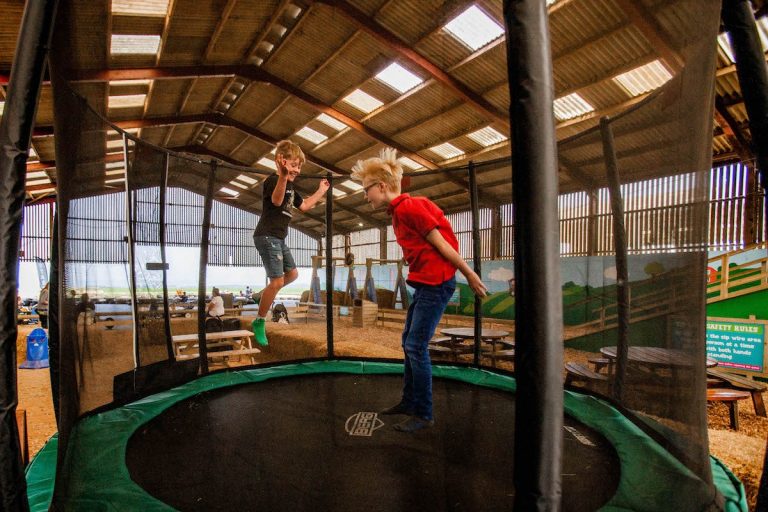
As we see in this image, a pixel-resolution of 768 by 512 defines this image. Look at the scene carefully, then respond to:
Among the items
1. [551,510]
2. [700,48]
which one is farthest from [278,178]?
[551,510]

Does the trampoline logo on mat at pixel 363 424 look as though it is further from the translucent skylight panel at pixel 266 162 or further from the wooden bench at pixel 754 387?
the translucent skylight panel at pixel 266 162

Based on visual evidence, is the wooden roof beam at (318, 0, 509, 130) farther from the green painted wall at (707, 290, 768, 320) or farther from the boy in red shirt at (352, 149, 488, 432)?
the boy in red shirt at (352, 149, 488, 432)

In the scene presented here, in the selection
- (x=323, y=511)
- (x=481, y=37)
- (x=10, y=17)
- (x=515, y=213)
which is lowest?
(x=323, y=511)

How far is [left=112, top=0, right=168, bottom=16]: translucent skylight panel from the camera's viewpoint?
3971mm

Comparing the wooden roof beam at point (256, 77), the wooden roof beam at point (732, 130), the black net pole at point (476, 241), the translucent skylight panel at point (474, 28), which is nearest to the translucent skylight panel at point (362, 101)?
the wooden roof beam at point (256, 77)

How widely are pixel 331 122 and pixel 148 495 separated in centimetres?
748

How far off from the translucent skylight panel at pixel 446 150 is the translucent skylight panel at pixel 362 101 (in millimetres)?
1487

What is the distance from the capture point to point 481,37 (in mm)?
4809

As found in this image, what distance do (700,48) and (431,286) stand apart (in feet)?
3.30

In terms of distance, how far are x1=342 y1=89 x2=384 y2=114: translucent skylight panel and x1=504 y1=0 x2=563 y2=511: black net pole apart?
642 centimetres

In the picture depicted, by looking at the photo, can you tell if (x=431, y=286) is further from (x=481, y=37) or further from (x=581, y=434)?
(x=481, y=37)

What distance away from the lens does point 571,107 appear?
18.3ft

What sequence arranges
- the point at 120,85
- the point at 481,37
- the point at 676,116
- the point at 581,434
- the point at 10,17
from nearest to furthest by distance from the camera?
1. the point at 676,116
2. the point at 581,434
3. the point at 10,17
4. the point at 481,37
5. the point at 120,85

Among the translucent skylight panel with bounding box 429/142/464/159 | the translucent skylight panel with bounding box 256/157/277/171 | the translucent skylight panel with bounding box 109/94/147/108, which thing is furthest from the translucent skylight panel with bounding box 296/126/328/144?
the translucent skylight panel with bounding box 109/94/147/108
